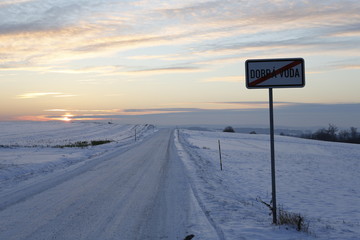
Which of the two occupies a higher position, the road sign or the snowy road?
the road sign

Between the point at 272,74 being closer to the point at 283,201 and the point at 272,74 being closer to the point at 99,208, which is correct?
the point at 99,208

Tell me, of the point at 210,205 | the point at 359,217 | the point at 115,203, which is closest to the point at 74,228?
the point at 115,203

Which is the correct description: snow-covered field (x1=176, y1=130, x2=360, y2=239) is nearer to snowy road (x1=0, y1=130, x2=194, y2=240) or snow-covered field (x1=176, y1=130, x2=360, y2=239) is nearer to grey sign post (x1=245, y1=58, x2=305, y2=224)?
snowy road (x1=0, y1=130, x2=194, y2=240)

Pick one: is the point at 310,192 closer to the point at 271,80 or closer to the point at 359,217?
the point at 359,217

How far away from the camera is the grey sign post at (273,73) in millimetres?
6561

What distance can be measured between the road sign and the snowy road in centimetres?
302

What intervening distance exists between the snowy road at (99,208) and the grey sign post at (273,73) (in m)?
2.57

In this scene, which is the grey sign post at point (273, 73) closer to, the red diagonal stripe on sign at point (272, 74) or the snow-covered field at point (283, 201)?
the red diagonal stripe on sign at point (272, 74)

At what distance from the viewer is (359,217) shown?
9586mm

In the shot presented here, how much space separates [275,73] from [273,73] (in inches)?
1.5

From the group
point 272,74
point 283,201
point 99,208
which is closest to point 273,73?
point 272,74

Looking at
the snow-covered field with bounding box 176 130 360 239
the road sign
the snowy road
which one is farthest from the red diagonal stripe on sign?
the snowy road

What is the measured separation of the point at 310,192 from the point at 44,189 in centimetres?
935

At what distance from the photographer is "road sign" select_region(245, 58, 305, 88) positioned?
6562mm
